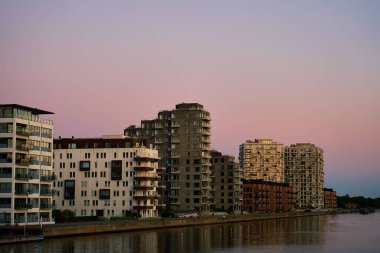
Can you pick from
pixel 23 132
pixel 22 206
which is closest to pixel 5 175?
pixel 22 206

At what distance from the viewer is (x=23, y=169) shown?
455ft

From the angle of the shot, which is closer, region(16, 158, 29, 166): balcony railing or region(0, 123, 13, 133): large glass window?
region(0, 123, 13, 133): large glass window

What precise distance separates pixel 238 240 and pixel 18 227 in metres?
49.3

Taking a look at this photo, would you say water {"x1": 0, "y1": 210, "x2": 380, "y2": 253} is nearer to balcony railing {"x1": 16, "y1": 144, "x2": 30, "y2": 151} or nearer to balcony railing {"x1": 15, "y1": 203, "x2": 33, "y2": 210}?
balcony railing {"x1": 15, "y1": 203, "x2": 33, "y2": 210}

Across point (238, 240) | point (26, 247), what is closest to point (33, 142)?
point (26, 247)

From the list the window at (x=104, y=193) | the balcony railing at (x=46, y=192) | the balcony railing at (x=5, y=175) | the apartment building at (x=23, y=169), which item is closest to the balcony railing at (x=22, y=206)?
the apartment building at (x=23, y=169)

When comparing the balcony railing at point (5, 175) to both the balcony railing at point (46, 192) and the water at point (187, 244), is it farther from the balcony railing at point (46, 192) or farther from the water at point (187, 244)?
the water at point (187, 244)

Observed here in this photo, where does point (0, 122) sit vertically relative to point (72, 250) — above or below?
above

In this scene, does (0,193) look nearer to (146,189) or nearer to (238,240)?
(238,240)

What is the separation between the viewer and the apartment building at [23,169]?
135 metres

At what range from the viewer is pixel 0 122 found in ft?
450

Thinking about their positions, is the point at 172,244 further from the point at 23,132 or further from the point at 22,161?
the point at 23,132

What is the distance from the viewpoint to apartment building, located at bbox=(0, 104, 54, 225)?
135 m

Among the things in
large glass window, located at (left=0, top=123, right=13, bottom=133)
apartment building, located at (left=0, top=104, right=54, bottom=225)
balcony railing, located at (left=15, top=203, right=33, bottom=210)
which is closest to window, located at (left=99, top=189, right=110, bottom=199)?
apartment building, located at (left=0, top=104, right=54, bottom=225)
